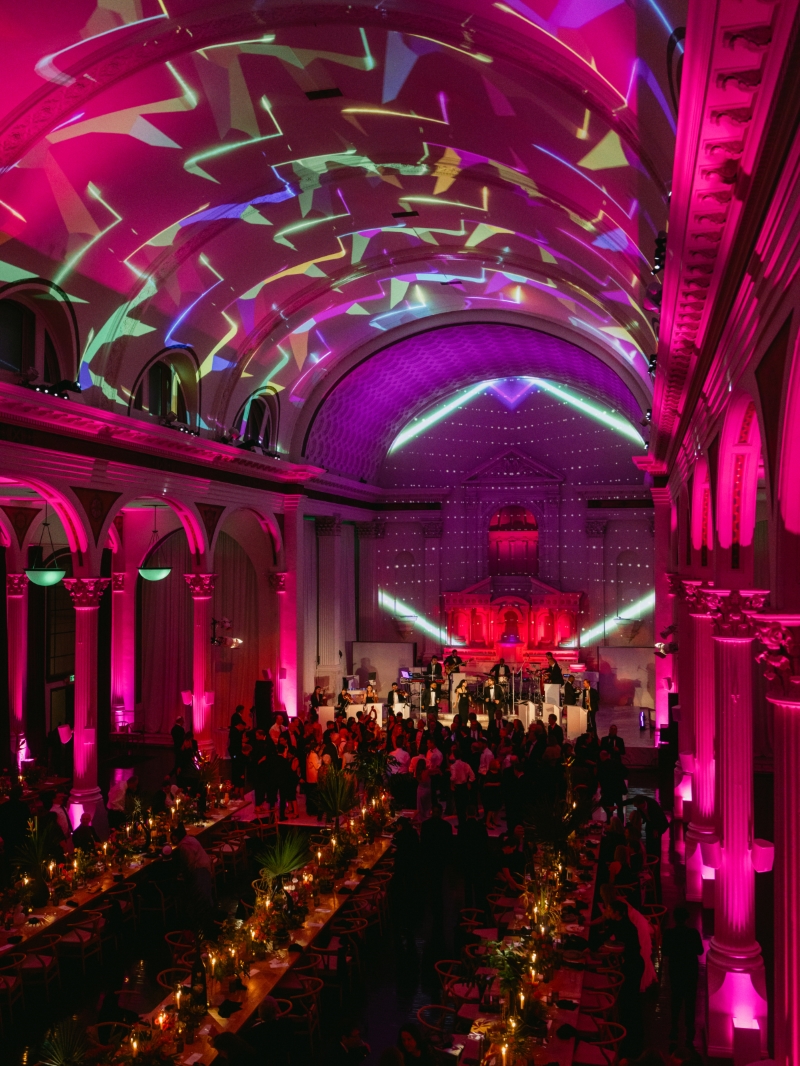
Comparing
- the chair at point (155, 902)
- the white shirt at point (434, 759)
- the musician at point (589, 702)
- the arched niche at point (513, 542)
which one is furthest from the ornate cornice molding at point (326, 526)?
the chair at point (155, 902)

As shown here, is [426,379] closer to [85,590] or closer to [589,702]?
[589,702]

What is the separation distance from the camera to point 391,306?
65.6ft

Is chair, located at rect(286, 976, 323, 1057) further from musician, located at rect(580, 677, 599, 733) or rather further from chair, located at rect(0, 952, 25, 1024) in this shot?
musician, located at rect(580, 677, 599, 733)

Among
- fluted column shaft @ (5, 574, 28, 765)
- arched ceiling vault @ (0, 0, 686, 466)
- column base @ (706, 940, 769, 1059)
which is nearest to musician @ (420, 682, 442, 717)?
arched ceiling vault @ (0, 0, 686, 466)

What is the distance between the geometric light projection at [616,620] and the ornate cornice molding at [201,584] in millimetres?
12430

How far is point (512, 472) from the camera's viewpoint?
28.3 metres

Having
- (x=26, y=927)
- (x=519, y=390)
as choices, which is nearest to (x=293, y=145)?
(x=26, y=927)

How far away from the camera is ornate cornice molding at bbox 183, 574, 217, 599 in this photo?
59.7ft

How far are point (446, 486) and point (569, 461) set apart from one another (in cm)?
395

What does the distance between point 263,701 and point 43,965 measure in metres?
11.9

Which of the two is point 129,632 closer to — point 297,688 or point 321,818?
point 297,688

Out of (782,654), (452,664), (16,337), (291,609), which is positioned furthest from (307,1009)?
(452,664)

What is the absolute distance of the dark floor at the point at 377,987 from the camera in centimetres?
832

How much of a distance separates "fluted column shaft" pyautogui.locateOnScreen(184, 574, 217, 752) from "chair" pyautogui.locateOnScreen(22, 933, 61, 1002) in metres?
8.66
